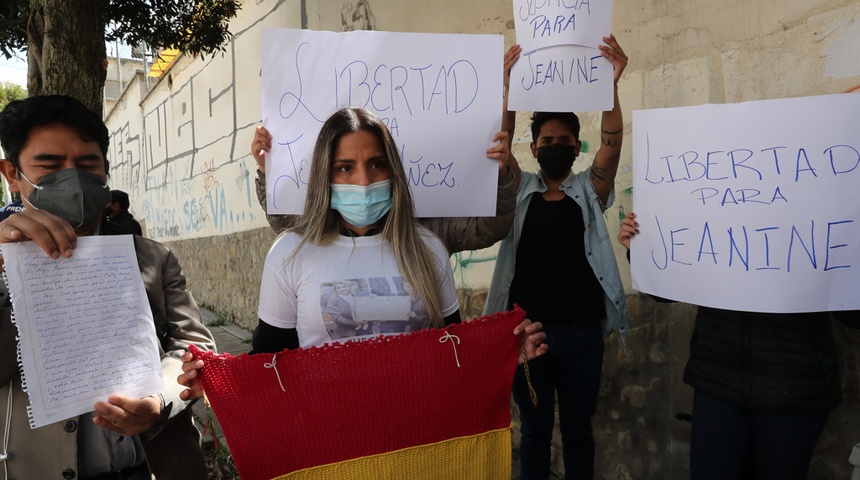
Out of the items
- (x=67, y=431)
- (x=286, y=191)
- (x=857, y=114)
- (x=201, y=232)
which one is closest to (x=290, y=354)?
(x=67, y=431)

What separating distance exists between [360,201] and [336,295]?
278 mm

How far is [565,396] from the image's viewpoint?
2373 mm

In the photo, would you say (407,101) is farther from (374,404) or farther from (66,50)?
(66,50)

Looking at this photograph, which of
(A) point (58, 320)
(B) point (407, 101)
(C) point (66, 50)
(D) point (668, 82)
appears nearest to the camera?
(A) point (58, 320)

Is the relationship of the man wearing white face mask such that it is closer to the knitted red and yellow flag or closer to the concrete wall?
the knitted red and yellow flag

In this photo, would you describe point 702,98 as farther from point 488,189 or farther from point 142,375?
point 142,375

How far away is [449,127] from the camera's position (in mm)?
1992

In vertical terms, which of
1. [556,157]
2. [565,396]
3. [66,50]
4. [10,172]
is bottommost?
[565,396]

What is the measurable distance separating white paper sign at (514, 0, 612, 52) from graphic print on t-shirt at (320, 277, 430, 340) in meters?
1.13

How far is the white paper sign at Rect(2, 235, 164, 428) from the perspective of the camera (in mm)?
1178

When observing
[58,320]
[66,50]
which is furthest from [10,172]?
[66,50]

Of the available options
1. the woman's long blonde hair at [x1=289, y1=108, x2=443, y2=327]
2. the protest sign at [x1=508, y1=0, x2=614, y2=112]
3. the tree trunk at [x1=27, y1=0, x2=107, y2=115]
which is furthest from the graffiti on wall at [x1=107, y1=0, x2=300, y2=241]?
the woman's long blonde hair at [x1=289, y1=108, x2=443, y2=327]

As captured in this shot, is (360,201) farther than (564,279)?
No

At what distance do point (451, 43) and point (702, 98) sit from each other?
121 cm
